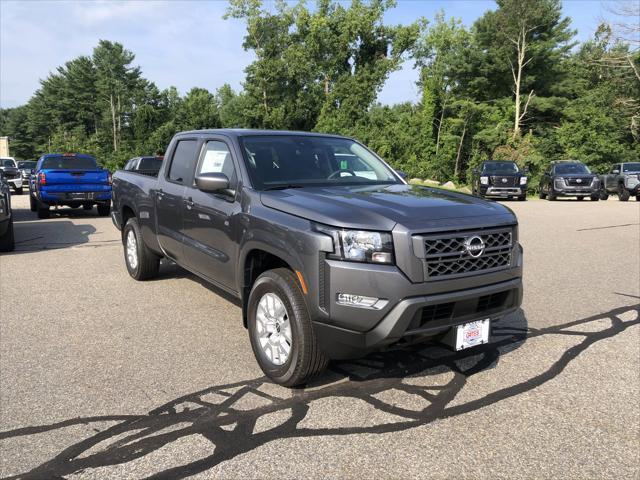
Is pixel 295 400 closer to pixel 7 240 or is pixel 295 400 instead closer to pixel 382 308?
pixel 382 308

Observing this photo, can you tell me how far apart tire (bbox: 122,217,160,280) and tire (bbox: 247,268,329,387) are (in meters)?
3.30

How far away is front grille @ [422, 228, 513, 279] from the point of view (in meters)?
3.40

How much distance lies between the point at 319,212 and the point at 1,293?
16.7 ft

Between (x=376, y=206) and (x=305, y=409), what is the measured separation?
1.42 metres

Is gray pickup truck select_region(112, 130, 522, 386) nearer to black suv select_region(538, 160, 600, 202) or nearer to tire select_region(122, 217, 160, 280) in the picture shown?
tire select_region(122, 217, 160, 280)

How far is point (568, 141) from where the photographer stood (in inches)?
1411

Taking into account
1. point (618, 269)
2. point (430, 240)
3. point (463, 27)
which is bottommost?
point (618, 269)

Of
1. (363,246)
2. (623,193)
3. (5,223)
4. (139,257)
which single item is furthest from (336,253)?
(623,193)

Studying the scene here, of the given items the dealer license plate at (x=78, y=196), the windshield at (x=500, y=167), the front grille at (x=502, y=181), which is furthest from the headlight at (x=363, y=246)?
the windshield at (x=500, y=167)

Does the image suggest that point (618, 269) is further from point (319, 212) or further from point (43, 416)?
point (43, 416)

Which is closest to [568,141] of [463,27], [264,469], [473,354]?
[463,27]

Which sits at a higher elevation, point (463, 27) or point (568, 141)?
point (463, 27)

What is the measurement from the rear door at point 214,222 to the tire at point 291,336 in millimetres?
641

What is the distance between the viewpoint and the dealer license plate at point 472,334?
11.8ft
